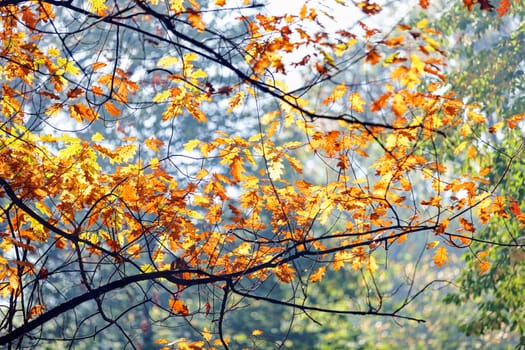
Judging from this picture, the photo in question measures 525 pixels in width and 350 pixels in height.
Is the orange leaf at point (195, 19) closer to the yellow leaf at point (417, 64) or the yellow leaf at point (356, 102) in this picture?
the yellow leaf at point (417, 64)

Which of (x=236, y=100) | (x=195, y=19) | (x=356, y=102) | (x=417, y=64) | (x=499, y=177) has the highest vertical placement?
(x=499, y=177)

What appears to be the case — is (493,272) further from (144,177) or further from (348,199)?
(144,177)

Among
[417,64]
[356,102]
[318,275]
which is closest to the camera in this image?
[417,64]

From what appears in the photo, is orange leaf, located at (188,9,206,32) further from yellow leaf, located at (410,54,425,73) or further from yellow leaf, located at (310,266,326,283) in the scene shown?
yellow leaf, located at (310,266,326,283)

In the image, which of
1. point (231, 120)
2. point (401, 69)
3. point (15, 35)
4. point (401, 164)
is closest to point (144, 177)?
point (15, 35)

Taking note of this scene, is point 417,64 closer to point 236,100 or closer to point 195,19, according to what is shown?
point 195,19

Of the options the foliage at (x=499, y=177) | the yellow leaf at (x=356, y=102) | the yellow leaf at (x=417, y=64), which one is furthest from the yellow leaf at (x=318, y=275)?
the yellow leaf at (x=417, y=64)

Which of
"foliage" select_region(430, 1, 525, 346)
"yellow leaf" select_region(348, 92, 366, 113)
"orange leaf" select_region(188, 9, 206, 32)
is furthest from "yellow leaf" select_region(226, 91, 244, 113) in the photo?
"foliage" select_region(430, 1, 525, 346)

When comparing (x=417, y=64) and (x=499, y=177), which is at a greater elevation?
(x=499, y=177)

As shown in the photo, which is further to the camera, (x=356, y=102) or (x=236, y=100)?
(x=236, y=100)

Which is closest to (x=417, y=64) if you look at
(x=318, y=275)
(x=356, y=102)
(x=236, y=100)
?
(x=356, y=102)

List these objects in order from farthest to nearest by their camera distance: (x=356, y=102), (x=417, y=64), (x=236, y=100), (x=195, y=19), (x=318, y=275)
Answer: (x=318, y=275) < (x=236, y=100) < (x=356, y=102) < (x=195, y=19) < (x=417, y=64)

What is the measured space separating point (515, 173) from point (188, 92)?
13.7ft

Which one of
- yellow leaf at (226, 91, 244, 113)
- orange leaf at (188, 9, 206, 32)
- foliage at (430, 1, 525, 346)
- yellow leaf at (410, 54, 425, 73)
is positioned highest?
foliage at (430, 1, 525, 346)
